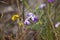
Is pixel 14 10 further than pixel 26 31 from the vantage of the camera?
Yes

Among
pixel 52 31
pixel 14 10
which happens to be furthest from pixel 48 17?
pixel 14 10

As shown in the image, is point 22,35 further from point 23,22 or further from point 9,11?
point 9,11

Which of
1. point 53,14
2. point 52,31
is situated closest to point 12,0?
point 53,14

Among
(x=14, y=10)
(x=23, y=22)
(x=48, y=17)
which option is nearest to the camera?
(x=48, y=17)

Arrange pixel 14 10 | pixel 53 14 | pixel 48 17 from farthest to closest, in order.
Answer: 1. pixel 14 10
2. pixel 53 14
3. pixel 48 17

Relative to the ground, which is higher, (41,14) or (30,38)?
(41,14)

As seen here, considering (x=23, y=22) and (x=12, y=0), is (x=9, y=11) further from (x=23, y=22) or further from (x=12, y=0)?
(x=23, y=22)

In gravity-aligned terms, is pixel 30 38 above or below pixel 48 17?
below

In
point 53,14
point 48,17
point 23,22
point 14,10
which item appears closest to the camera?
point 48,17

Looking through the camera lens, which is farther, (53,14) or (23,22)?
(53,14)
